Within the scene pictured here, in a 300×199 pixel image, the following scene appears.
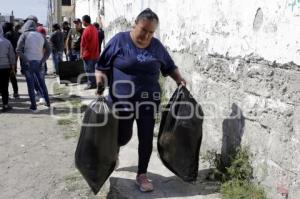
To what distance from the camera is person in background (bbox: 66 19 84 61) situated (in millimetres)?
11371

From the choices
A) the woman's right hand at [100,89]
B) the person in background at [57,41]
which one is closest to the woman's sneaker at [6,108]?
the person in background at [57,41]

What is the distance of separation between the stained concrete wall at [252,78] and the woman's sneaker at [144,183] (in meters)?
0.89

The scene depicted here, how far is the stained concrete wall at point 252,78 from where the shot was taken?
3.12 m

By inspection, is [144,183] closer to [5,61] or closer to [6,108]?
[5,61]

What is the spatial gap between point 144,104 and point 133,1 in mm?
5326

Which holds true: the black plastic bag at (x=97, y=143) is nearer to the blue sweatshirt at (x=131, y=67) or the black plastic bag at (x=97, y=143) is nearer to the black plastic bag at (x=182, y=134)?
the blue sweatshirt at (x=131, y=67)

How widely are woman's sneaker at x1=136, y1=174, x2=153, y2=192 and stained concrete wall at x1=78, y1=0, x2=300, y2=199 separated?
2.91 feet

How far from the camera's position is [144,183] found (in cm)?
380

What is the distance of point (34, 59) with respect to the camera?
7.25 m

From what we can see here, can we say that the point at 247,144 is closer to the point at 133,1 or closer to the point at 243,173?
the point at 243,173

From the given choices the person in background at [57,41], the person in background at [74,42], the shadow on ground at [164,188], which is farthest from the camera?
the person in background at [57,41]

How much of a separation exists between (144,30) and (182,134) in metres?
1.01

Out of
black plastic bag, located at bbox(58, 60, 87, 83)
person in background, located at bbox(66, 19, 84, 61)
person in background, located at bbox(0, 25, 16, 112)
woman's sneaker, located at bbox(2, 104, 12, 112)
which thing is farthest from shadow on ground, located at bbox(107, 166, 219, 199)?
person in background, located at bbox(66, 19, 84, 61)

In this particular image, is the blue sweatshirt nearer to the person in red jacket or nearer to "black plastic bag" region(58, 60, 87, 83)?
the person in red jacket
